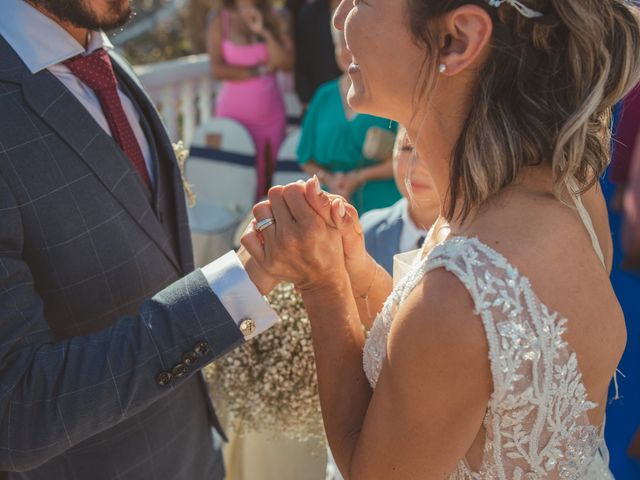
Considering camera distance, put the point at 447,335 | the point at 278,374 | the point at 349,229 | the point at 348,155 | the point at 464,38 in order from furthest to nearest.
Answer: the point at 348,155 → the point at 278,374 → the point at 349,229 → the point at 464,38 → the point at 447,335

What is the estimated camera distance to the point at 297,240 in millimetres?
1609

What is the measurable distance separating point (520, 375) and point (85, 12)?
1.32 meters

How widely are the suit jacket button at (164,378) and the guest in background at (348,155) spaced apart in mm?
2587

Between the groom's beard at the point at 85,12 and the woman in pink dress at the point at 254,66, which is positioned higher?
the groom's beard at the point at 85,12

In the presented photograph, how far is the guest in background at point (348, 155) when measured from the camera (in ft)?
13.2

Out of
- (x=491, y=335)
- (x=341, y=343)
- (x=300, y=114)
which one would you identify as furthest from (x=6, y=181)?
(x=300, y=114)

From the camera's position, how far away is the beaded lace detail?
4.25 ft

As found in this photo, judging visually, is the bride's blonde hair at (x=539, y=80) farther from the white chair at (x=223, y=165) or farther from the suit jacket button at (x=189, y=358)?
the white chair at (x=223, y=165)

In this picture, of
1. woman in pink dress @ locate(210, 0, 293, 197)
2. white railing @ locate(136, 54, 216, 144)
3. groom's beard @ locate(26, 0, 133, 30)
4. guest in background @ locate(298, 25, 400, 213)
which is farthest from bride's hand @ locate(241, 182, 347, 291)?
woman in pink dress @ locate(210, 0, 293, 197)

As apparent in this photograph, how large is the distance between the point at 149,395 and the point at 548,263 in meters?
0.85

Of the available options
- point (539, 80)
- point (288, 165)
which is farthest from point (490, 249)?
point (288, 165)

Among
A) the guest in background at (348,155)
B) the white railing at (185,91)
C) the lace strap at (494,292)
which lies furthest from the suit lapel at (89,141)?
the white railing at (185,91)

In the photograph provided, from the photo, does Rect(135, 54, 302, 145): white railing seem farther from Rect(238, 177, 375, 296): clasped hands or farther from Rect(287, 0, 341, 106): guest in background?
Rect(238, 177, 375, 296): clasped hands

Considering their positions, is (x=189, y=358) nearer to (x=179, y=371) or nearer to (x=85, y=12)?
(x=179, y=371)
